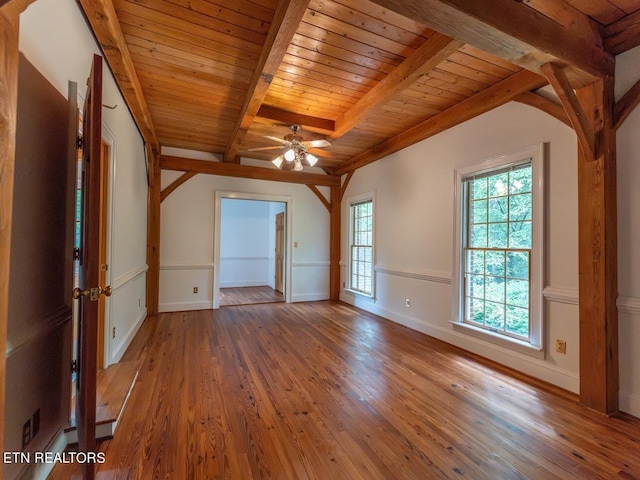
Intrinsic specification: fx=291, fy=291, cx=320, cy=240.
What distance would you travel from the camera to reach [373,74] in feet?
9.04

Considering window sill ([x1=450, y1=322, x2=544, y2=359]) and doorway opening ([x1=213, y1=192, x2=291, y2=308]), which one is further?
doorway opening ([x1=213, y1=192, x2=291, y2=308])

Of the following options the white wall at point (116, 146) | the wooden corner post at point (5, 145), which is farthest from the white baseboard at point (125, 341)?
the wooden corner post at point (5, 145)

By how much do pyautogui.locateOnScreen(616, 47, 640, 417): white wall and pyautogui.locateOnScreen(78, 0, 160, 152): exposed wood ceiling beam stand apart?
3632 millimetres

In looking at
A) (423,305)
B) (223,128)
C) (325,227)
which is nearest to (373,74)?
(223,128)

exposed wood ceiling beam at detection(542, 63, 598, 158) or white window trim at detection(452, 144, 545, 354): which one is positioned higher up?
exposed wood ceiling beam at detection(542, 63, 598, 158)

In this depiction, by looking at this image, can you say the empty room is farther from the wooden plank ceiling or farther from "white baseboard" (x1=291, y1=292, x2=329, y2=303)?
"white baseboard" (x1=291, y1=292, x2=329, y2=303)

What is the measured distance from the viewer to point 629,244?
213 centimetres

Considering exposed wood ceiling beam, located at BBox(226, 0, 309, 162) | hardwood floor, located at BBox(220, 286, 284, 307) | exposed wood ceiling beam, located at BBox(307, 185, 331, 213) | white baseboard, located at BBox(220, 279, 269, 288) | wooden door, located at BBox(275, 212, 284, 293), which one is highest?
exposed wood ceiling beam, located at BBox(226, 0, 309, 162)

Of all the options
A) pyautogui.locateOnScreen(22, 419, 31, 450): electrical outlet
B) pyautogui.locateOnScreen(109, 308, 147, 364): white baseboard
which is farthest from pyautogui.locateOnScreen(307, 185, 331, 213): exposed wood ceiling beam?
pyautogui.locateOnScreen(22, 419, 31, 450): electrical outlet

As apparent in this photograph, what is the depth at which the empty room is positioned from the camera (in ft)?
4.87

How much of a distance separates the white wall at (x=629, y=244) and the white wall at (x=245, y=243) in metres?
6.96

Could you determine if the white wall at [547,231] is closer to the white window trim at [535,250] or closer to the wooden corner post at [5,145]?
the white window trim at [535,250]

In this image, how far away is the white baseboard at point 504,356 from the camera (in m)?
2.43

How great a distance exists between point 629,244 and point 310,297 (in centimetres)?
467
